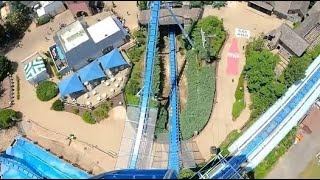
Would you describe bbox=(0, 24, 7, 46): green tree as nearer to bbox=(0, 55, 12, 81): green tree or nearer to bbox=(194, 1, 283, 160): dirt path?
bbox=(0, 55, 12, 81): green tree

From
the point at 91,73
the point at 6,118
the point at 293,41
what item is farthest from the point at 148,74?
the point at 293,41

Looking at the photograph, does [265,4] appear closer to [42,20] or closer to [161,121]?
[161,121]

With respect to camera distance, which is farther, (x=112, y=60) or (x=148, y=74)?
(x=112, y=60)

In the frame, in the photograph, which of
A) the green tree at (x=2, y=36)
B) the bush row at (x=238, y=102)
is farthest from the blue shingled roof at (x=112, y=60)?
the bush row at (x=238, y=102)

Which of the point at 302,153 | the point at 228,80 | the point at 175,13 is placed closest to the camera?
the point at 302,153

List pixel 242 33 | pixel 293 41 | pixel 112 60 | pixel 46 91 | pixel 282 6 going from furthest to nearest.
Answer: pixel 242 33 → pixel 282 6 → pixel 112 60 → pixel 46 91 → pixel 293 41

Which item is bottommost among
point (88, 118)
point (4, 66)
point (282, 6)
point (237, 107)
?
point (88, 118)

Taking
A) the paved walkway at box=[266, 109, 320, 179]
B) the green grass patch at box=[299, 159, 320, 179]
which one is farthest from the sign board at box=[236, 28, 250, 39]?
the green grass patch at box=[299, 159, 320, 179]
